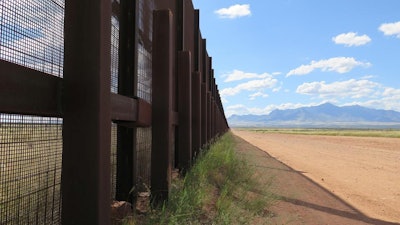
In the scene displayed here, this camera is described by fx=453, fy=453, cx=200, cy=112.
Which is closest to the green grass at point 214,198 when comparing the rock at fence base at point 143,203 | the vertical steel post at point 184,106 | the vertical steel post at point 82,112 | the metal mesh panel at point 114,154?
the rock at fence base at point 143,203

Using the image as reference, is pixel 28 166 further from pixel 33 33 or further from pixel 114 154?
pixel 114 154

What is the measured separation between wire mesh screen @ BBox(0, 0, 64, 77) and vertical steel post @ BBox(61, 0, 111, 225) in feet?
0.55

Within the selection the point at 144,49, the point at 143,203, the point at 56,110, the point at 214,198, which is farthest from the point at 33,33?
the point at 214,198

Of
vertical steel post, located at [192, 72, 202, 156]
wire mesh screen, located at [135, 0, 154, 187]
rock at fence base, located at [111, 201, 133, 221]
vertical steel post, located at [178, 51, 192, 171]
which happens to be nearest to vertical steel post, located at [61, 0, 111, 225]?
rock at fence base, located at [111, 201, 133, 221]

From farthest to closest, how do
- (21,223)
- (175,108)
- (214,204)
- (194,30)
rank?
(194,30) < (175,108) < (214,204) < (21,223)

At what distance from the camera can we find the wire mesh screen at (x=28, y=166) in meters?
1.95

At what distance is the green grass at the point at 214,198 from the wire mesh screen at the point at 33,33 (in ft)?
5.01

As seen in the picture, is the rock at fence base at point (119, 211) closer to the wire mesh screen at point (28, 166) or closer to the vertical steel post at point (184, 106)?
the wire mesh screen at point (28, 166)

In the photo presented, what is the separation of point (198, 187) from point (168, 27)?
5.91ft

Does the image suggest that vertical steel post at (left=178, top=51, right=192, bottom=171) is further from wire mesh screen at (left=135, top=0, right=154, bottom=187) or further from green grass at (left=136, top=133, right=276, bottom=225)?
wire mesh screen at (left=135, top=0, right=154, bottom=187)

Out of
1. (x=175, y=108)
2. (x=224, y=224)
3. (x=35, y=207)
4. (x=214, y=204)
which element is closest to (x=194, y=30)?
(x=175, y=108)

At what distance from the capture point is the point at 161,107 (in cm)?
378

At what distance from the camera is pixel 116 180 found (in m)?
3.37

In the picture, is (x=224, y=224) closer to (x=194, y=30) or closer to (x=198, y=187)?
(x=198, y=187)
